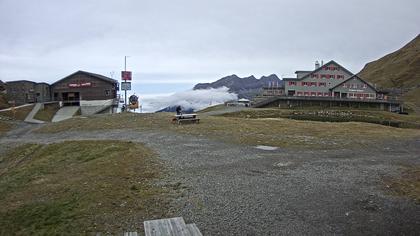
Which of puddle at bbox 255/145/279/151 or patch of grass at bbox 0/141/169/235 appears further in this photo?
puddle at bbox 255/145/279/151

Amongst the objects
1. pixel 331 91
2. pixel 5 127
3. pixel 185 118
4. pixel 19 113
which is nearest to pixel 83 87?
pixel 19 113

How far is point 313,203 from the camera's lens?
28.1 ft

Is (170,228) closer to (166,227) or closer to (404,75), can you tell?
(166,227)

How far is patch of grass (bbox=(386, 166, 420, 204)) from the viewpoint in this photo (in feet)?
30.5

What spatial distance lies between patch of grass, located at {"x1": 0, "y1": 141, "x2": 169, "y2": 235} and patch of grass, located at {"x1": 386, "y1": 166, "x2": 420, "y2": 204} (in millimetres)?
6511

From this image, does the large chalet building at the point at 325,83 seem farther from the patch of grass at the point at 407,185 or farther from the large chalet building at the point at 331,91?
the patch of grass at the point at 407,185

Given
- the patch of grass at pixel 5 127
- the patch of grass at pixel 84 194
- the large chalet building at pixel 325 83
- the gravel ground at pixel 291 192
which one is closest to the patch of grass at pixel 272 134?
the gravel ground at pixel 291 192

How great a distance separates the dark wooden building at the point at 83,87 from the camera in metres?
65.2

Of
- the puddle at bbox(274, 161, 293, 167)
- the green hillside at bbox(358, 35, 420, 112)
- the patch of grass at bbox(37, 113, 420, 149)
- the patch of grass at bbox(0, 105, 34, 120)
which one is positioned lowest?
the puddle at bbox(274, 161, 293, 167)

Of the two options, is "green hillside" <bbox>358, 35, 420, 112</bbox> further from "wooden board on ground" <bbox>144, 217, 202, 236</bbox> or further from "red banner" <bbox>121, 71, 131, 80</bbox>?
"wooden board on ground" <bbox>144, 217, 202, 236</bbox>

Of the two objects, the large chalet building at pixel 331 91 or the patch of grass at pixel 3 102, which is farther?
the large chalet building at pixel 331 91

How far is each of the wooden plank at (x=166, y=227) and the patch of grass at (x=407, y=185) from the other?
20.2 feet

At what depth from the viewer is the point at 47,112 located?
187ft

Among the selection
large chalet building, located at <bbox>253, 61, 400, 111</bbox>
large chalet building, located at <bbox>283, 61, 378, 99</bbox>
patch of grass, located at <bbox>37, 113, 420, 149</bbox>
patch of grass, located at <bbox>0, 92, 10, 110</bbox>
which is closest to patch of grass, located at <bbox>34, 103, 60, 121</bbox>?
patch of grass, located at <bbox>0, 92, 10, 110</bbox>
